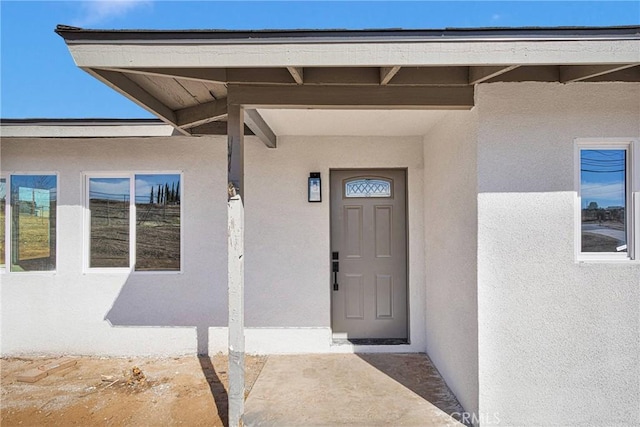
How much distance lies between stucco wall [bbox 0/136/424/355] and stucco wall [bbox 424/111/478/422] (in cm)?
40

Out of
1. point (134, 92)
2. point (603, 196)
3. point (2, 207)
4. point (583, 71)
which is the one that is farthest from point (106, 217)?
point (603, 196)

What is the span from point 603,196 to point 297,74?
2.59m

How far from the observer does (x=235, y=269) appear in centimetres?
270

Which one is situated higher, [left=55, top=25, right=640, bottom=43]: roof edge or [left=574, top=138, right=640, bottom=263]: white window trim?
[left=55, top=25, right=640, bottom=43]: roof edge

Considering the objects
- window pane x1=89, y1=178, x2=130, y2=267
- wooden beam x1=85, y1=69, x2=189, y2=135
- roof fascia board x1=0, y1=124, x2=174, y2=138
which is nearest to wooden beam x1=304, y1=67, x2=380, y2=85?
wooden beam x1=85, y1=69, x2=189, y2=135

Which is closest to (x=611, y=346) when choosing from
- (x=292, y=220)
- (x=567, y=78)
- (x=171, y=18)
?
(x=567, y=78)

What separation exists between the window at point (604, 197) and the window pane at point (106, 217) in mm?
4920

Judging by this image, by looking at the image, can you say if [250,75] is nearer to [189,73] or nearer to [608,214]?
[189,73]

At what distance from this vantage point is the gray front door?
4551mm

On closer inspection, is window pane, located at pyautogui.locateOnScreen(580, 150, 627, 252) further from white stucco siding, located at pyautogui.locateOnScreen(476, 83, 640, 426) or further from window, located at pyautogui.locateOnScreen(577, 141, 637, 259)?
white stucco siding, located at pyautogui.locateOnScreen(476, 83, 640, 426)

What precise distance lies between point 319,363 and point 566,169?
3151 millimetres

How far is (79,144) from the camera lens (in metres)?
4.41

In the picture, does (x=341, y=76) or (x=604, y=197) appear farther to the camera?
(x=604, y=197)

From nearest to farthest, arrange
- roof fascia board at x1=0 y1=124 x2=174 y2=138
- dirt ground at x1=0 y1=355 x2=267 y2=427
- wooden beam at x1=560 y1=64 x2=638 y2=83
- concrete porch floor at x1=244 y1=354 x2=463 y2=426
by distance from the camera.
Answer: wooden beam at x1=560 y1=64 x2=638 y2=83 < concrete porch floor at x1=244 y1=354 x2=463 y2=426 < dirt ground at x1=0 y1=355 x2=267 y2=427 < roof fascia board at x1=0 y1=124 x2=174 y2=138
